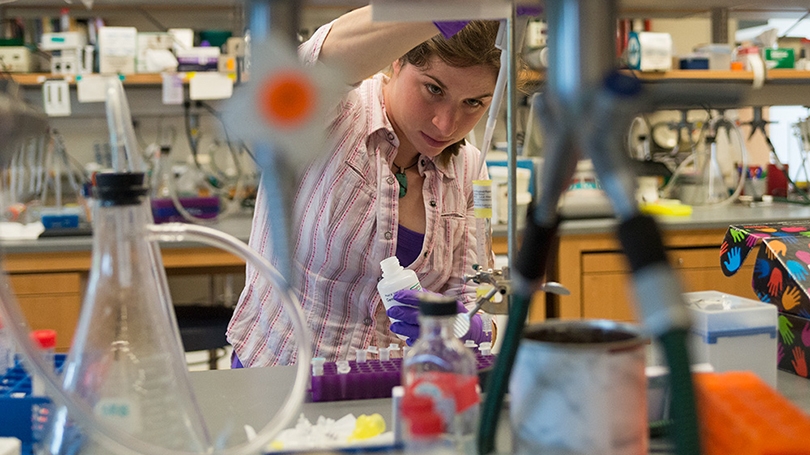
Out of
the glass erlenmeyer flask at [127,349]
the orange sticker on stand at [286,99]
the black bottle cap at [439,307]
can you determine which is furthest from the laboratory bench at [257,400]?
the orange sticker on stand at [286,99]

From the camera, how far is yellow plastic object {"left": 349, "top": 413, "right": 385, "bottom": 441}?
769 mm

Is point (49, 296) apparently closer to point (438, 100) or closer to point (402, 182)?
point (402, 182)

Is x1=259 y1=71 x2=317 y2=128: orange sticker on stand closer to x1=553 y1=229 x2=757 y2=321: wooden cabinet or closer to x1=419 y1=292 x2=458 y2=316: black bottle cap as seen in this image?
x1=419 y1=292 x2=458 y2=316: black bottle cap

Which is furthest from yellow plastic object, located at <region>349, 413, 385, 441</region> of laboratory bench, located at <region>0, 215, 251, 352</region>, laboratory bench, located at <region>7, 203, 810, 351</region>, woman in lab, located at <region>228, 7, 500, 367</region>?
laboratory bench, located at <region>0, 215, 251, 352</region>

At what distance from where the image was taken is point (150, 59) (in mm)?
Answer: 3279

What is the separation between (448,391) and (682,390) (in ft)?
0.92

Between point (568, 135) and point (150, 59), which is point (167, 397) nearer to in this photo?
point (568, 135)

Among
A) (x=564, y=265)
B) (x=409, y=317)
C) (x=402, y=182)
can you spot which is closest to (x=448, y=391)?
(x=409, y=317)

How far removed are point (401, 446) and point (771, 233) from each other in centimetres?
79

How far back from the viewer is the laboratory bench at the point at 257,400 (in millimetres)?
857

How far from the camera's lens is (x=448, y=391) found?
0.62 metres

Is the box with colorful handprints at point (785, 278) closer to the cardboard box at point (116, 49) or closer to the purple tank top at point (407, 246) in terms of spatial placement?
the purple tank top at point (407, 246)

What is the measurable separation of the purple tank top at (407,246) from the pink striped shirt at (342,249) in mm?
17

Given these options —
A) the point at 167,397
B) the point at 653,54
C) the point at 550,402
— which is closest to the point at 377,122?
the point at 167,397
